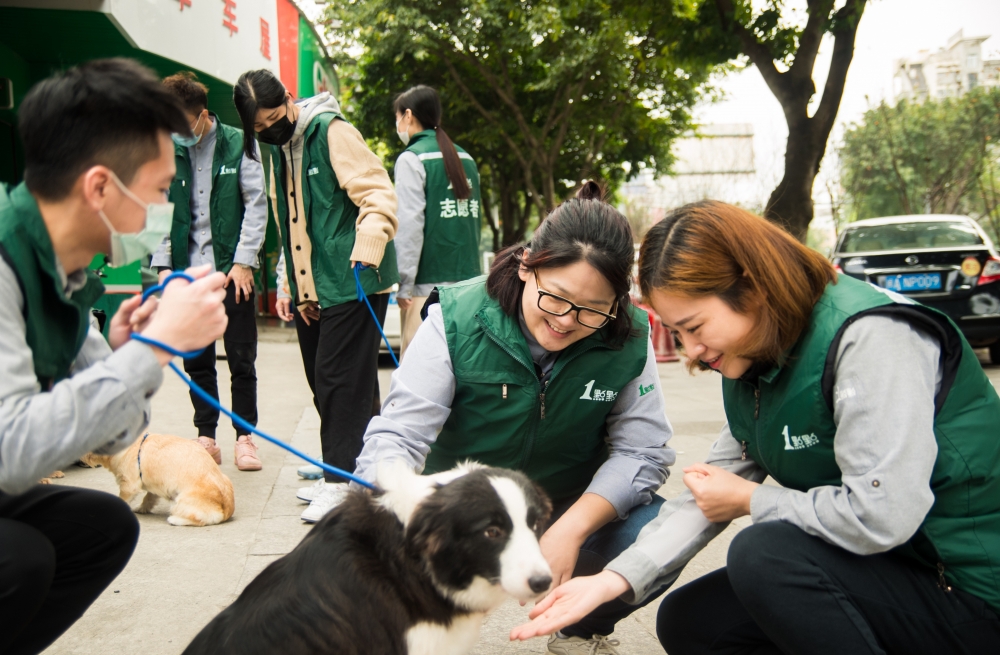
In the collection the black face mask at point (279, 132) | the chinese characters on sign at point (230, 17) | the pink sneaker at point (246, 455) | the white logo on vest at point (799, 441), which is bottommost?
the pink sneaker at point (246, 455)

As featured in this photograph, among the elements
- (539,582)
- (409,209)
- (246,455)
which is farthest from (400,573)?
Answer: (409,209)

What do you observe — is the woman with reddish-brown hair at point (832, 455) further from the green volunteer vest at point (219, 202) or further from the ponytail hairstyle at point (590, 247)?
the green volunteer vest at point (219, 202)

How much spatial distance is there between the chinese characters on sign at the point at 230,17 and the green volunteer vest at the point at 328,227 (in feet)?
20.4

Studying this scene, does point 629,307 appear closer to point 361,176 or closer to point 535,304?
point 535,304

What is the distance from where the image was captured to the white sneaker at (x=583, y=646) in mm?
2549

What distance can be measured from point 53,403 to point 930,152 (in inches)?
1147

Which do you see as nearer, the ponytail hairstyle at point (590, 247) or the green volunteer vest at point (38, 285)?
the green volunteer vest at point (38, 285)

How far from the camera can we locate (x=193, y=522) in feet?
12.4

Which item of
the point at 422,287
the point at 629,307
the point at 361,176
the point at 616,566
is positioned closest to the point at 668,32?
the point at 422,287

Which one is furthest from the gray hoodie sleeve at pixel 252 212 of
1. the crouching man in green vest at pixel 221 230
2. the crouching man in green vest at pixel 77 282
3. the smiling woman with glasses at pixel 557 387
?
the crouching man in green vest at pixel 77 282

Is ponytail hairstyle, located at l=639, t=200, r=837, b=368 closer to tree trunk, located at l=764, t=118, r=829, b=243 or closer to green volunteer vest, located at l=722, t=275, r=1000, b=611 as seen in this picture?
green volunteer vest, located at l=722, t=275, r=1000, b=611

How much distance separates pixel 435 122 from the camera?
5281 mm

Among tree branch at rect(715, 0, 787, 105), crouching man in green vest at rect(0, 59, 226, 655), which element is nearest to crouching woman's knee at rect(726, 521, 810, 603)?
crouching man in green vest at rect(0, 59, 226, 655)

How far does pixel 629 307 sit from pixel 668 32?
974 centimetres
